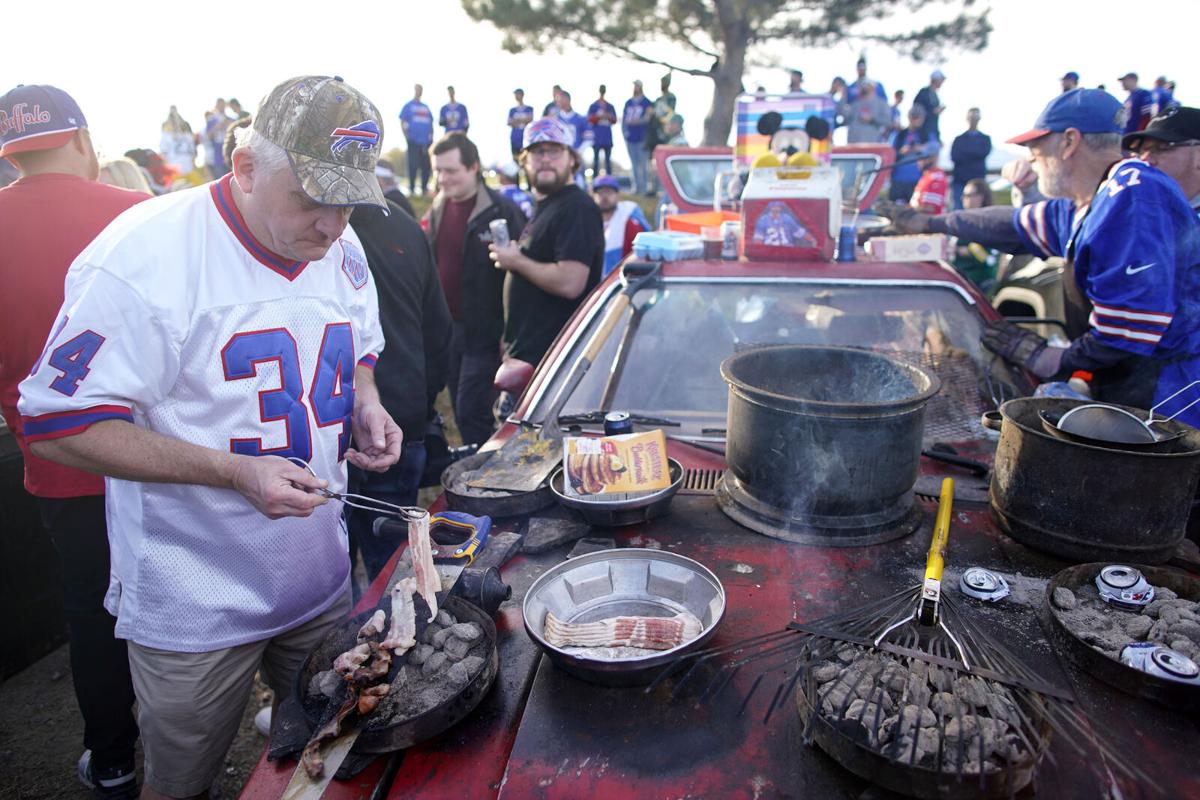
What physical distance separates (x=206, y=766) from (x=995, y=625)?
221cm

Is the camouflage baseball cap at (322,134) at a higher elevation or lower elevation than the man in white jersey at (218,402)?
higher

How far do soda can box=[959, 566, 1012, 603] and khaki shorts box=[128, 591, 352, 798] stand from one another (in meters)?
1.84

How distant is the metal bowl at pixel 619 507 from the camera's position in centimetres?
225

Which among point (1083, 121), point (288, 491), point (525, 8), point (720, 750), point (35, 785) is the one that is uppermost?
point (525, 8)

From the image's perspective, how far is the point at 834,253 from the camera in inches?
137

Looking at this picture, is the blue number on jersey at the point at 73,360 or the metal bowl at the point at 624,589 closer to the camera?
the blue number on jersey at the point at 73,360

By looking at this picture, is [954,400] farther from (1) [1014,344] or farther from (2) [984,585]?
(2) [984,585]

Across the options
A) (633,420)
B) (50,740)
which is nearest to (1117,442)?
(633,420)

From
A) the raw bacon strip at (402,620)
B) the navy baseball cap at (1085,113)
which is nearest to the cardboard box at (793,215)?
the navy baseball cap at (1085,113)

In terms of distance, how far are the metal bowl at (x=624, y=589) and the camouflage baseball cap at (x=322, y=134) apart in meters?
1.13

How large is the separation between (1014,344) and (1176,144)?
4.01 ft

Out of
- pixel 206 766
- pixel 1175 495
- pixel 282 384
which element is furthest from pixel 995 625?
pixel 206 766

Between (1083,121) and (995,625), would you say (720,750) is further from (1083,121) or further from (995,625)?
(1083,121)

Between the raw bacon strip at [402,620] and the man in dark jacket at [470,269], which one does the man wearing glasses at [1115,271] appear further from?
the man in dark jacket at [470,269]
